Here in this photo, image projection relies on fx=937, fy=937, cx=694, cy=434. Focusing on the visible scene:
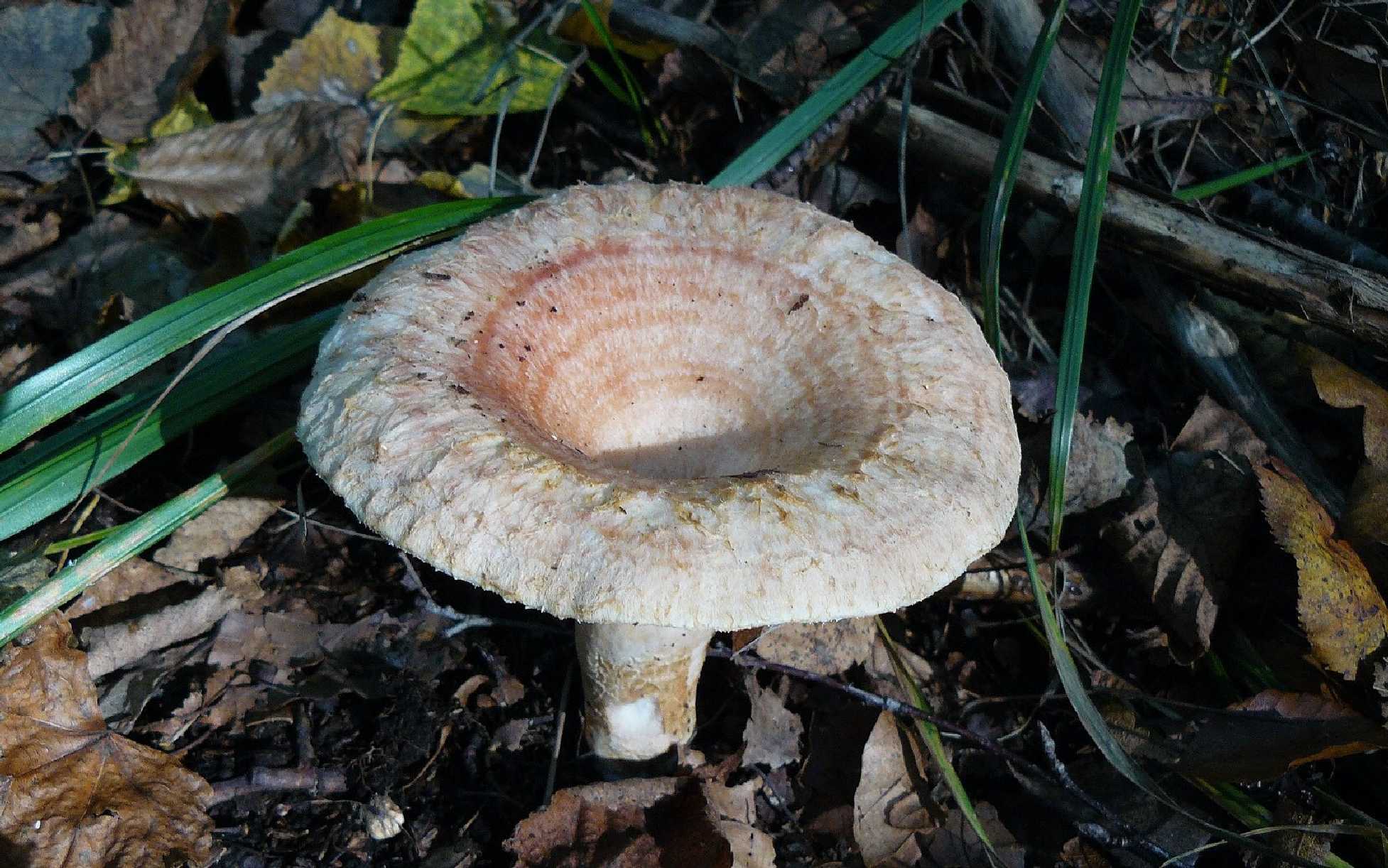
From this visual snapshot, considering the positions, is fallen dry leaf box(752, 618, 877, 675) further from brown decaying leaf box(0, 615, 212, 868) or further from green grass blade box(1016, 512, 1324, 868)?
brown decaying leaf box(0, 615, 212, 868)

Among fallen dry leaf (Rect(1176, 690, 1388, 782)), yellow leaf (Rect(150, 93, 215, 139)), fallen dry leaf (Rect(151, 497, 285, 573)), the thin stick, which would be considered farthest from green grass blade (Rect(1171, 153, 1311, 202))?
yellow leaf (Rect(150, 93, 215, 139))

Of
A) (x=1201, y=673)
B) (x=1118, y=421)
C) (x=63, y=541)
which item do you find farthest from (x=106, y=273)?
(x=1201, y=673)

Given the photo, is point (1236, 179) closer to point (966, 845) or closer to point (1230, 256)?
point (1230, 256)

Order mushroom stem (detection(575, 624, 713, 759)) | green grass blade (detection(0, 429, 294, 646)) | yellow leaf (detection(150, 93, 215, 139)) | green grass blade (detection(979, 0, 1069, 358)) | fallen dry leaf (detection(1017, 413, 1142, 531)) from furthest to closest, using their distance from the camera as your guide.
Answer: yellow leaf (detection(150, 93, 215, 139)) < fallen dry leaf (detection(1017, 413, 1142, 531)) < green grass blade (detection(979, 0, 1069, 358)) < mushroom stem (detection(575, 624, 713, 759)) < green grass blade (detection(0, 429, 294, 646))

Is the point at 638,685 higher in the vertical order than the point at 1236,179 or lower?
lower

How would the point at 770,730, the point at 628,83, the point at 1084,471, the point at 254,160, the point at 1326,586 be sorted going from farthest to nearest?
the point at 254,160, the point at 628,83, the point at 1084,471, the point at 770,730, the point at 1326,586

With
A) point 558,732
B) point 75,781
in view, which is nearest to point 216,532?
point 75,781

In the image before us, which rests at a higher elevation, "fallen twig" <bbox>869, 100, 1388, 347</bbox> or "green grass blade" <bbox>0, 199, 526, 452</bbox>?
"fallen twig" <bbox>869, 100, 1388, 347</bbox>

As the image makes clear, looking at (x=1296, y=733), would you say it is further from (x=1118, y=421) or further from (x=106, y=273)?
(x=106, y=273)
